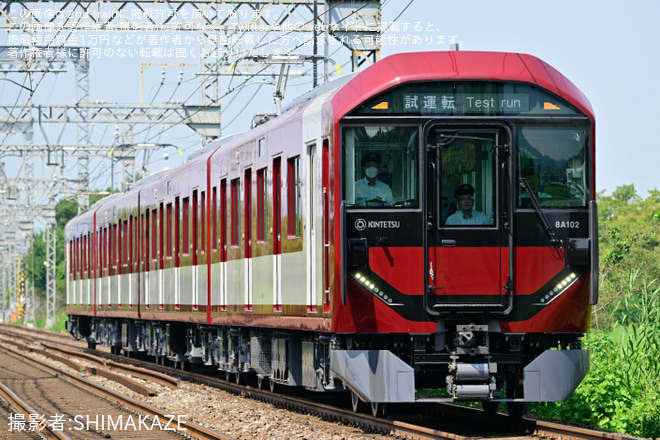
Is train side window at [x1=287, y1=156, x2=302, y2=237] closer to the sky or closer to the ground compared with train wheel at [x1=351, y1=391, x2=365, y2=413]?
closer to the sky

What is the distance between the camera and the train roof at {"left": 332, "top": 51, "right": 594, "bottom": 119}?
37.4 ft

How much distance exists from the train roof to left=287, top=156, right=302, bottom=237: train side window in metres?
1.80

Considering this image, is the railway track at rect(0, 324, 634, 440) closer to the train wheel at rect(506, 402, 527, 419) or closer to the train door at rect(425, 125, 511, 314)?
the train wheel at rect(506, 402, 527, 419)

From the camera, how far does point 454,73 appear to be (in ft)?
37.5

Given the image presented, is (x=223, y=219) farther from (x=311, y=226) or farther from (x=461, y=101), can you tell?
(x=461, y=101)

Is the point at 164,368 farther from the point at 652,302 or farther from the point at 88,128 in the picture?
the point at 88,128

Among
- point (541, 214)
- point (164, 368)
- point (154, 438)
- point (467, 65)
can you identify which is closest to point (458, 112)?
point (467, 65)

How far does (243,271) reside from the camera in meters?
16.2

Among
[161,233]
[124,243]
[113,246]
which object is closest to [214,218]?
[161,233]

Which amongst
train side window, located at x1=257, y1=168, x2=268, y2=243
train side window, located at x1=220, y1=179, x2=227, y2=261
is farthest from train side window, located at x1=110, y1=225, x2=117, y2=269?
train side window, located at x1=257, y1=168, x2=268, y2=243

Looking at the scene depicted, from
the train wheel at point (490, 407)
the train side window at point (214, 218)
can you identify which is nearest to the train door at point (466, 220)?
the train wheel at point (490, 407)

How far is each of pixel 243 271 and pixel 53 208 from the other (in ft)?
167

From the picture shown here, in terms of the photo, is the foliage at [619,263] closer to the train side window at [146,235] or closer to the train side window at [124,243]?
the train side window at [146,235]

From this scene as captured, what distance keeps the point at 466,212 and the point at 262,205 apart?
14.1ft
